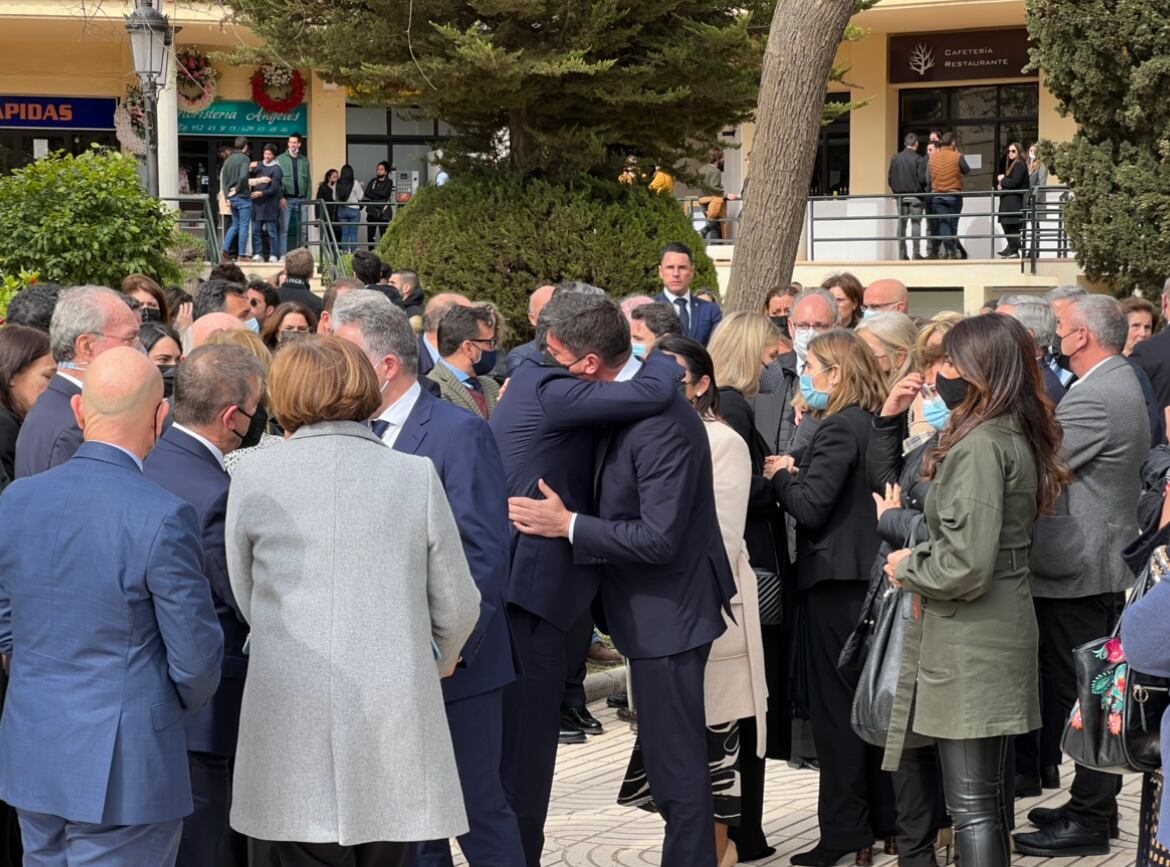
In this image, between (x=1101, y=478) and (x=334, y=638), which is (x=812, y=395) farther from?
(x=334, y=638)

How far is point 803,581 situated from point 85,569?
3.36m

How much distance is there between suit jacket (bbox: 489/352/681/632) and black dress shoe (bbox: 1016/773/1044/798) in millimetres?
2748

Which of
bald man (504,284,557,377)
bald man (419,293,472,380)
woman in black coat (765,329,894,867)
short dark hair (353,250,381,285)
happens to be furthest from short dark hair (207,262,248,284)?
woman in black coat (765,329,894,867)

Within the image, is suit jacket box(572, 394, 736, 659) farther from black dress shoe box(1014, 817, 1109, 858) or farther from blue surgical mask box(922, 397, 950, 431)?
black dress shoe box(1014, 817, 1109, 858)

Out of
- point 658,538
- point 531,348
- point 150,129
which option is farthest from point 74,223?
point 658,538

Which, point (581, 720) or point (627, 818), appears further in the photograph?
point (581, 720)

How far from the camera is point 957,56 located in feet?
104

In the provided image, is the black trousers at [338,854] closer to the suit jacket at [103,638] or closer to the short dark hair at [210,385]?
the suit jacket at [103,638]

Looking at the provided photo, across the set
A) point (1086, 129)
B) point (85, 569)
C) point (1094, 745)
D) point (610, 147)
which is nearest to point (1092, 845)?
point (1094, 745)

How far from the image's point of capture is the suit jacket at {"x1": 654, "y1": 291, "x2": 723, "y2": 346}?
1174 centimetres

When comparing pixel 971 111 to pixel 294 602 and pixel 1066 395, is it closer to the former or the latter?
pixel 1066 395

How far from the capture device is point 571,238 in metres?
14.6

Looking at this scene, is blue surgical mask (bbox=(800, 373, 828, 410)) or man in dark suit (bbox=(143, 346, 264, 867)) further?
blue surgical mask (bbox=(800, 373, 828, 410))

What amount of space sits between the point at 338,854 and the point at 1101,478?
143 inches
